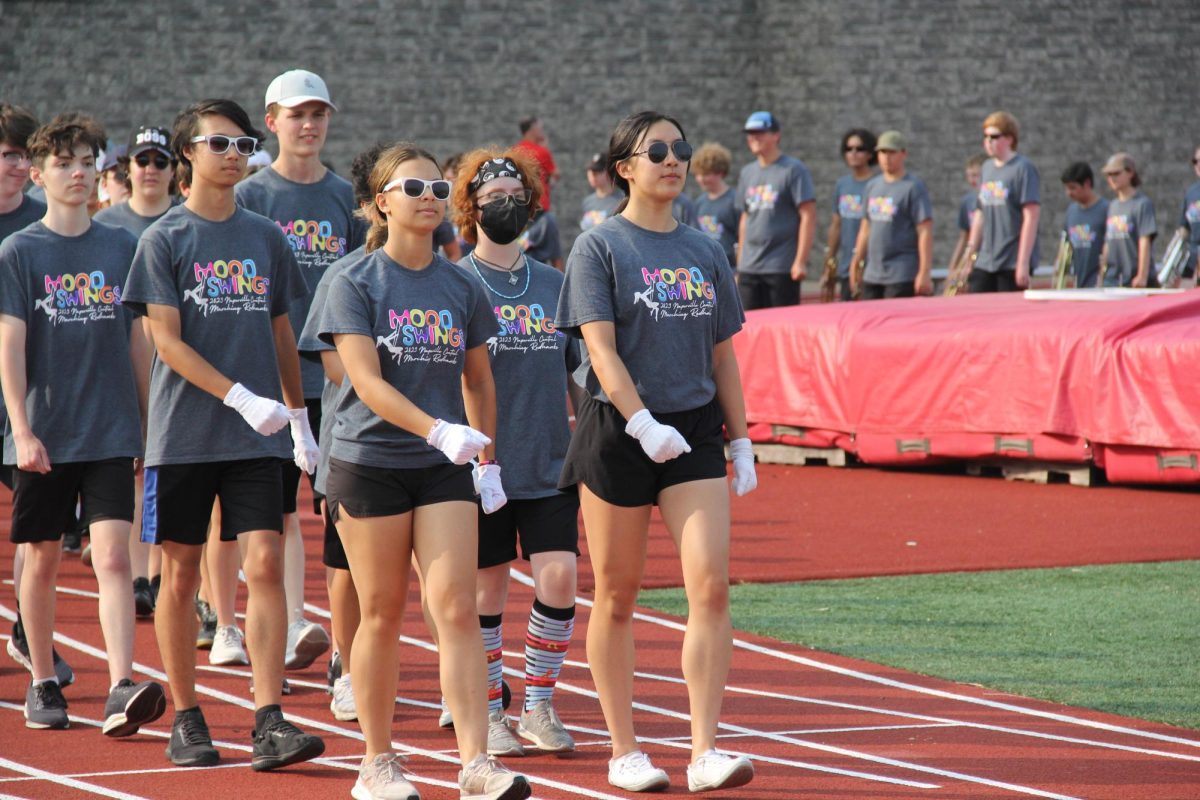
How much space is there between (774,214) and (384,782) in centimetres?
1116

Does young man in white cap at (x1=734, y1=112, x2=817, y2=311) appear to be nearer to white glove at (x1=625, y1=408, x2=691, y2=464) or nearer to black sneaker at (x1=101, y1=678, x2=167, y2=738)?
black sneaker at (x1=101, y1=678, x2=167, y2=738)

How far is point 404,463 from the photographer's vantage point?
4934 millimetres

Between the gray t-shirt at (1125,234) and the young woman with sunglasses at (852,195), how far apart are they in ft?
7.44

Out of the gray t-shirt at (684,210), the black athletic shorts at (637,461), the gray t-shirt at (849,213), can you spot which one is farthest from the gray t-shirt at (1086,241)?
the black athletic shorts at (637,461)

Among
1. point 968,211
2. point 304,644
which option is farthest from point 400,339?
point 968,211

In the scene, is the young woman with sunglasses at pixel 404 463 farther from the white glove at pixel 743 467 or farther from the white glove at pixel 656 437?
the white glove at pixel 743 467

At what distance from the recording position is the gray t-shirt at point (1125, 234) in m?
16.4

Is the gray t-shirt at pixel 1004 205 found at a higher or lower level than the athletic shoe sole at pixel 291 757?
higher

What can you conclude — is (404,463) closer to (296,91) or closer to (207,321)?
(207,321)

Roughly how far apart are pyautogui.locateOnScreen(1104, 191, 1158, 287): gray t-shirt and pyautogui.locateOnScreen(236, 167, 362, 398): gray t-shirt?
36.3ft

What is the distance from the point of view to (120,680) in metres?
5.87

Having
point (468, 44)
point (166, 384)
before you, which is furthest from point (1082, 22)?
point (166, 384)

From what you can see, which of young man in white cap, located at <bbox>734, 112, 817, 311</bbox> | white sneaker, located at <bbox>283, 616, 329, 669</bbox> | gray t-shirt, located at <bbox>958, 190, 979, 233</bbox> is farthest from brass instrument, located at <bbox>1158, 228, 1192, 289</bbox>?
white sneaker, located at <bbox>283, 616, 329, 669</bbox>

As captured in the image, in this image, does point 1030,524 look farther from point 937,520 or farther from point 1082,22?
point 1082,22
